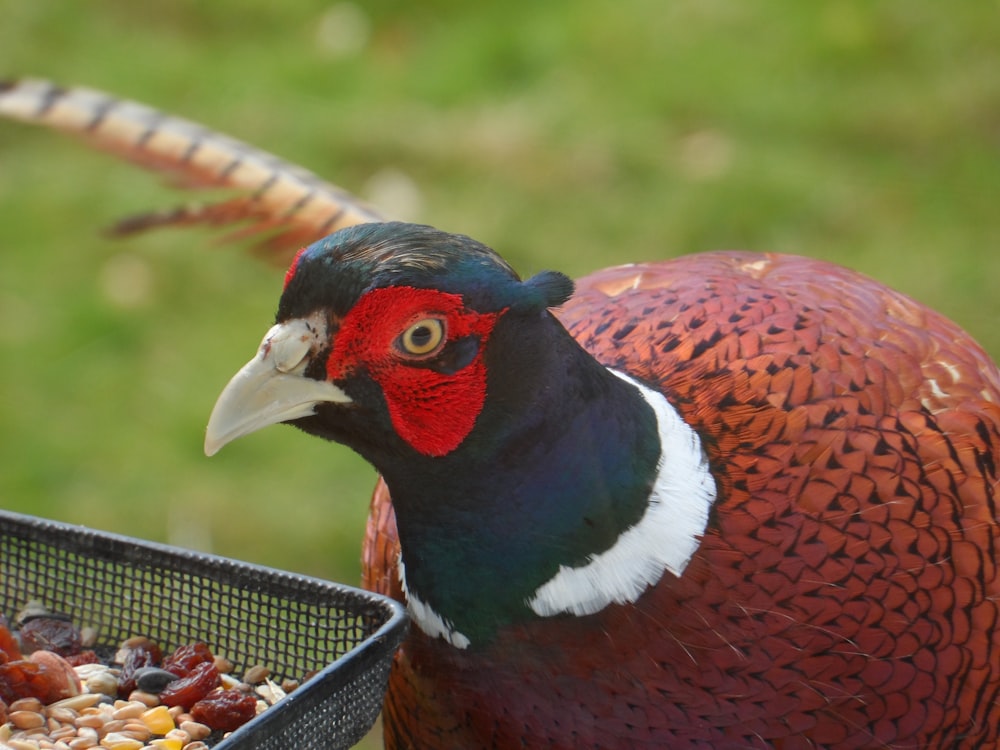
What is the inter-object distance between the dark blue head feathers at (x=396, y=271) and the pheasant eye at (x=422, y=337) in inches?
1.7

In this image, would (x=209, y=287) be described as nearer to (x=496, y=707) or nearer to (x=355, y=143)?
(x=355, y=143)

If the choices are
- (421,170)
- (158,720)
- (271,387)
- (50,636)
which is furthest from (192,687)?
(421,170)

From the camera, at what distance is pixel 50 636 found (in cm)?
192

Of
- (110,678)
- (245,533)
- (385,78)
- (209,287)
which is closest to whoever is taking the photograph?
(110,678)

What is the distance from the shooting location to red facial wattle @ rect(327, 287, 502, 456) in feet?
5.37

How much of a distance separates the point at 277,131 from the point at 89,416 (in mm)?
1611

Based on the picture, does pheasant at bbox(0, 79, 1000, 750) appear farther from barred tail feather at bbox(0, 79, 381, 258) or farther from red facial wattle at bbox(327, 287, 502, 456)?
barred tail feather at bbox(0, 79, 381, 258)

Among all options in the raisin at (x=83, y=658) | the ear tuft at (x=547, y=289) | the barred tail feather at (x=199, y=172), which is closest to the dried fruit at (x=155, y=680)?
the raisin at (x=83, y=658)

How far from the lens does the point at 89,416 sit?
4402 mm

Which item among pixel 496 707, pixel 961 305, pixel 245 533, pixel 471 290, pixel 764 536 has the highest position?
pixel 961 305

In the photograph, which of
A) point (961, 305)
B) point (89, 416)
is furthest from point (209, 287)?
point (961, 305)

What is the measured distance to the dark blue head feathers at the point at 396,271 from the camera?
1.64m

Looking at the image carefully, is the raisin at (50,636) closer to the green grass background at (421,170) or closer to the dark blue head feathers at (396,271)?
the dark blue head feathers at (396,271)

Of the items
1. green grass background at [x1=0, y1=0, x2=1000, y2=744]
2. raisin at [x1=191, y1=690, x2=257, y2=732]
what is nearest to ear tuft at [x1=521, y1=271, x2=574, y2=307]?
raisin at [x1=191, y1=690, x2=257, y2=732]
